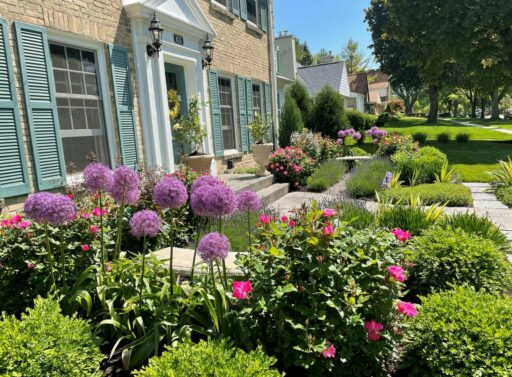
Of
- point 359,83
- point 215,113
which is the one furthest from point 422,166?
point 359,83

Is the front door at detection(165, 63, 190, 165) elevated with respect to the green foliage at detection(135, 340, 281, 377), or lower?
elevated

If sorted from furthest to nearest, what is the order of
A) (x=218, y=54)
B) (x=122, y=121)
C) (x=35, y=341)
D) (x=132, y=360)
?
(x=218, y=54) < (x=122, y=121) < (x=132, y=360) < (x=35, y=341)

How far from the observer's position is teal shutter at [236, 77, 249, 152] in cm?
1062

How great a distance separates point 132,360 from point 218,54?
870 centimetres

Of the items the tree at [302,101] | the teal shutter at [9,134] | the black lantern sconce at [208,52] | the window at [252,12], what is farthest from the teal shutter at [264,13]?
the teal shutter at [9,134]

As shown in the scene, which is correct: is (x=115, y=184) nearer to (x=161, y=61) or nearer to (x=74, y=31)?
(x=74, y=31)

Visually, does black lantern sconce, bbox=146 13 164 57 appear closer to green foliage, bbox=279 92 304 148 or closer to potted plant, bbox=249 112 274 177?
potted plant, bbox=249 112 274 177

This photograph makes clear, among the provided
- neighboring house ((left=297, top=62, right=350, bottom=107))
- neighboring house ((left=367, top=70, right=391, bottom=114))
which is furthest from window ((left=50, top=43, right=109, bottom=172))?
neighboring house ((left=367, top=70, right=391, bottom=114))

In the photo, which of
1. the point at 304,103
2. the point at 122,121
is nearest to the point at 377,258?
the point at 122,121

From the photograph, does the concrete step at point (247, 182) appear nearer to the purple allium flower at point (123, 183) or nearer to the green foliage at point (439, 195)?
the green foliage at point (439, 195)

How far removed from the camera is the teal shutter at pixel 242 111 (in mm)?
10625

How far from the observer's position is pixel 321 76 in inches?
1205

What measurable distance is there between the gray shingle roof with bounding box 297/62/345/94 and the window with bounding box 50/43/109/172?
24887mm

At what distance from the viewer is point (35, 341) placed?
169 cm
